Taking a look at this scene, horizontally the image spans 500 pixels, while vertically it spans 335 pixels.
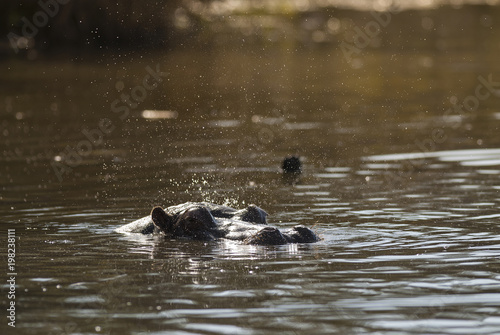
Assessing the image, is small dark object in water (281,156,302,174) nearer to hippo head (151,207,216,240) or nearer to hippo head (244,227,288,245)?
hippo head (151,207,216,240)

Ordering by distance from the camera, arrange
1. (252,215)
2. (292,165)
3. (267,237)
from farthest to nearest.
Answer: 1. (292,165)
2. (252,215)
3. (267,237)

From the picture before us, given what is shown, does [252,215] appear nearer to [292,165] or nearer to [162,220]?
[162,220]

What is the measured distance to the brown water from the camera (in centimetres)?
773

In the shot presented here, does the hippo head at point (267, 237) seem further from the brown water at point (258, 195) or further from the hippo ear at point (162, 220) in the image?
the hippo ear at point (162, 220)

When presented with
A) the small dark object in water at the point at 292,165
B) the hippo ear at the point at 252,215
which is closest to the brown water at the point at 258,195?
the small dark object in water at the point at 292,165

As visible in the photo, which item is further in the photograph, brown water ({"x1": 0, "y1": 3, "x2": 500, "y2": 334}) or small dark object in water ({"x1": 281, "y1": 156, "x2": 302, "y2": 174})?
small dark object in water ({"x1": 281, "y1": 156, "x2": 302, "y2": 174})

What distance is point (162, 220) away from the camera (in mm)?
10609

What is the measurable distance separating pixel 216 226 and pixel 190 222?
27 centimetres

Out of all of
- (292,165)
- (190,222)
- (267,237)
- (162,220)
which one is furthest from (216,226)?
(292,165)

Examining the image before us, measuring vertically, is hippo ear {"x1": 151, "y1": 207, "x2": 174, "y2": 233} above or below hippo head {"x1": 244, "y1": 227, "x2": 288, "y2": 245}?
above

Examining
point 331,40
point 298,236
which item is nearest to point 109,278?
point 298,236

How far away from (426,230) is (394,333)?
3.99 metres

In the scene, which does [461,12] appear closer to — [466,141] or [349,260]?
[466,141]

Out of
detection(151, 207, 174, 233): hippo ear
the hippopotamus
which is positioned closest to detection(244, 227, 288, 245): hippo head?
the hippopotamus
